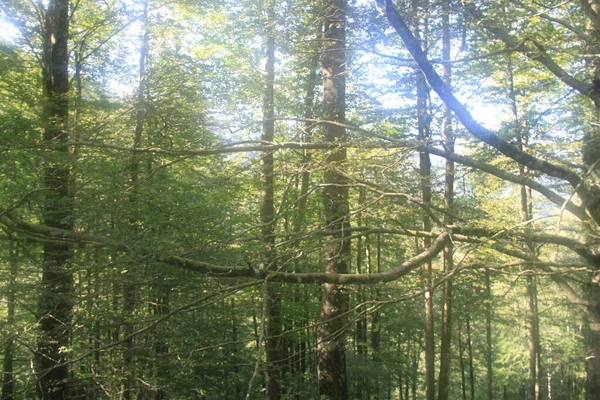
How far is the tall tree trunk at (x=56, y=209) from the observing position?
5.54 metres

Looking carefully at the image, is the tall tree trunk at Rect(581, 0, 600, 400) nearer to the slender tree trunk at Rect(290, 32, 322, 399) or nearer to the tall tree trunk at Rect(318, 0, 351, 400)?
the tall tree trunk at Rect(318, 0, 351, 400)

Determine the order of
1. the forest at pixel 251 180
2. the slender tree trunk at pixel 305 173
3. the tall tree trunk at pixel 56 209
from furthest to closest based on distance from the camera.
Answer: the slender tree trunk at pixel 305 173
the tall tree trunk at pixel 56 209
the forest at pixel 251 180

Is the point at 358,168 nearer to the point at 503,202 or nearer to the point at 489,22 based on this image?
the point at 489,22

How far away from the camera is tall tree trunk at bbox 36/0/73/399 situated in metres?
5.54

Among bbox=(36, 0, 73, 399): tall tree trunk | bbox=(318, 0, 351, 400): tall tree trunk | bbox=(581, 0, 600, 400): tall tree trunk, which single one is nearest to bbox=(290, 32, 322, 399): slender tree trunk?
bbox=(318, 0, 351, 400): tall tree trunk

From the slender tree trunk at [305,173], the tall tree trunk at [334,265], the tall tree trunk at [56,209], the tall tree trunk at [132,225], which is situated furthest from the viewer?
the slender tree trunk at [305,173]

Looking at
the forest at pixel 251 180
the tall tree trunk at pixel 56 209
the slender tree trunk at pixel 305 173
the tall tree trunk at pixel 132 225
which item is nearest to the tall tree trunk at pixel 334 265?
the forest at pixel 251 180

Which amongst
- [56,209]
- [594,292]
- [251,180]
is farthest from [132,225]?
[594,292]

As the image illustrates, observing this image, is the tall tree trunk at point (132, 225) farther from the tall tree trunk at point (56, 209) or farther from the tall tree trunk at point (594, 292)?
the tall tree trunk at point (594, 292)

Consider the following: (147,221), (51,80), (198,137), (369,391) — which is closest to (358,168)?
(198,137)

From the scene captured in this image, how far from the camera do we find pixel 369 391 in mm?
16406

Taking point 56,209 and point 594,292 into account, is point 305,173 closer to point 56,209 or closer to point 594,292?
point 56,209

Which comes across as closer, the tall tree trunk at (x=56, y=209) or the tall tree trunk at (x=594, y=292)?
the tall tree trunk at (x=594, y=292)

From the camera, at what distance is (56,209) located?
6328mm
